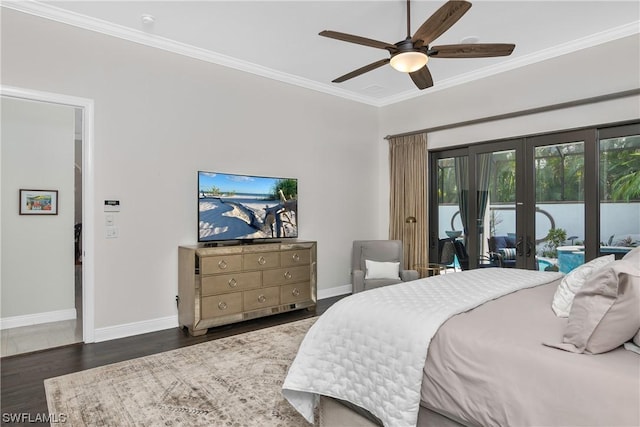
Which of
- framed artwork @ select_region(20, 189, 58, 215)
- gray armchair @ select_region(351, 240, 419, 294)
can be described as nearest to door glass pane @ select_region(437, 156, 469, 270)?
gray armchair @ select_region(351, 240, 419, 294)

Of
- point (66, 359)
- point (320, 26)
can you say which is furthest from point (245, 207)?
point (66, 359)

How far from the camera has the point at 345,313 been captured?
1.92m

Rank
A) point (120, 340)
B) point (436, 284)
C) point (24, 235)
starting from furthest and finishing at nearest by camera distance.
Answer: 1. point (24, 235)
2. point (120, 340)
3. point (436, 284)

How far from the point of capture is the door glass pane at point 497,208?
461 centimetres

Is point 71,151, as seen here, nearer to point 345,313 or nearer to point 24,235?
point 24,235

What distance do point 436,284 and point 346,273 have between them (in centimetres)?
328

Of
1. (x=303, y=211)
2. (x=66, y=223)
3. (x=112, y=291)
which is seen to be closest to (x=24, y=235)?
(x=66, y=223)

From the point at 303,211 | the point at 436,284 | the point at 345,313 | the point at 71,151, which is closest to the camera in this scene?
the point at 345,313

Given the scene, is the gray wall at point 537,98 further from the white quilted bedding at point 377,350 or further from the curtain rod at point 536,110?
the white quilted bedding at point 377,350

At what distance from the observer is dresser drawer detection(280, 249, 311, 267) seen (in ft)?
14.5

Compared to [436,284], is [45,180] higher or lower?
higher

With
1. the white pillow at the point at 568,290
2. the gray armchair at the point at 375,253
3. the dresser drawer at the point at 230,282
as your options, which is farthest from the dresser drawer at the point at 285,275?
the white pillow at the point at 568,290

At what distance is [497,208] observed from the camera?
187 inches

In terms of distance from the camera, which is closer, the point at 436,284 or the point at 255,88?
the point at 436,284
